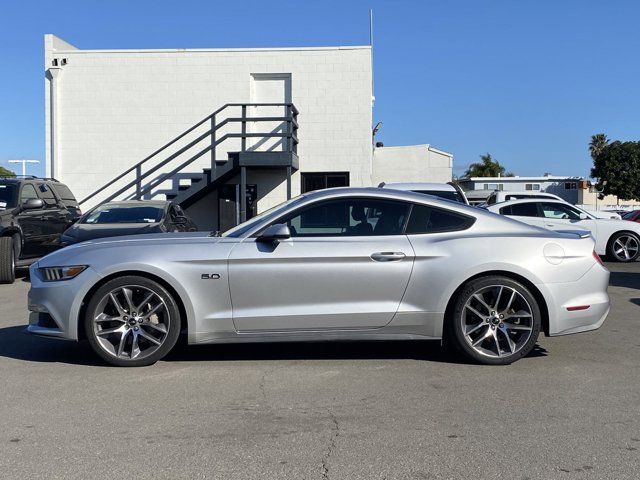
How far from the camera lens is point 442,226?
595cm

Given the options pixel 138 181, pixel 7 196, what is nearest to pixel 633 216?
pixel 138 181

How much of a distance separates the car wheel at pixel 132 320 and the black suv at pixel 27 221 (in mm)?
6777

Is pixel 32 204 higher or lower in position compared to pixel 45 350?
higher

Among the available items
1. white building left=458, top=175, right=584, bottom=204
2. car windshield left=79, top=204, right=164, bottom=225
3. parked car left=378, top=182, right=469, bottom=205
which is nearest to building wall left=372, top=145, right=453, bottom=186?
white building left=458, top=175, right=584, bottom=204

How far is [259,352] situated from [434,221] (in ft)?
6.83

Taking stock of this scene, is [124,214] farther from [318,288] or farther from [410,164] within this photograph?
[410,164]

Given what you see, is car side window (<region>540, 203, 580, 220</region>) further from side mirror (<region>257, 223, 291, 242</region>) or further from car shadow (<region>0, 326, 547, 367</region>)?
side mirror (<region>257, 223, 291, 242</region>)

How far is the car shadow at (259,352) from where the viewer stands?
6.16m

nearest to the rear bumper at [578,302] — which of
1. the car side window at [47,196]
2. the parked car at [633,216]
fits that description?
the car side window at [47,196]

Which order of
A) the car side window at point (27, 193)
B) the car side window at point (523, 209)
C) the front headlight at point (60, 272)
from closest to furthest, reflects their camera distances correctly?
the front headlight at point (60, 272) → the car side window at point (27, 193) → the car side window at point (523, 209)

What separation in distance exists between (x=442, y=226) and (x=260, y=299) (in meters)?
1.75

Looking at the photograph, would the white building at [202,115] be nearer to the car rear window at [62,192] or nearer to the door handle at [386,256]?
the car rear window at [62,192]

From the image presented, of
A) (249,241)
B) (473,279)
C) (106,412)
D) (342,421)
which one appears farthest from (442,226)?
(106,412)

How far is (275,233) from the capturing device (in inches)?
220
